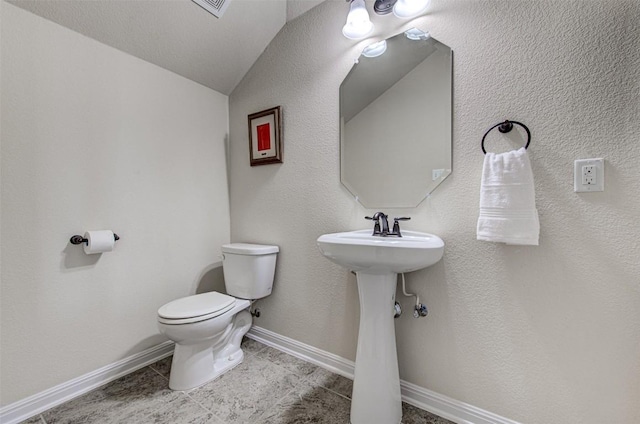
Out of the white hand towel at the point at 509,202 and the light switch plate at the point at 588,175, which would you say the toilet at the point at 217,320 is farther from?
the light switch plate at the point at 588,175

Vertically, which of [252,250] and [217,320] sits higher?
[252,250]

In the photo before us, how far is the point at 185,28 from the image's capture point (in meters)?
1.57

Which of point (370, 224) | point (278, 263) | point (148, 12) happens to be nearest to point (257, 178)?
point (278, 263)

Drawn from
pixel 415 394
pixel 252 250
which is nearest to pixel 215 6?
pixel 252 250

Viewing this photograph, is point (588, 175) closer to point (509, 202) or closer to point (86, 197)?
point (509, 202)

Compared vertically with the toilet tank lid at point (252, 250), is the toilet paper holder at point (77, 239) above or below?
above

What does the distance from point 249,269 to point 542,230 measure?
4.91ft

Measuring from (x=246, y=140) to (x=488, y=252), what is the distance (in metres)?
1.67

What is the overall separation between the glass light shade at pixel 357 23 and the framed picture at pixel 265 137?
611 millimetres

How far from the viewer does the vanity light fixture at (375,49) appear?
137 cm

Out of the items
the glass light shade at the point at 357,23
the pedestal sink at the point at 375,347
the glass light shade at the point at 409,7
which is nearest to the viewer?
the pedestal sink at the point at 375,347

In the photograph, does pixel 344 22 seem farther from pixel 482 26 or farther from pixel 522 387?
pixel 522 387

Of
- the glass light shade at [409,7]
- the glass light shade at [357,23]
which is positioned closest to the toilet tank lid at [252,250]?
the glass light shade at [357,23]

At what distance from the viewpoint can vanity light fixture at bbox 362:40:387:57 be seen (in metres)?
1.37
